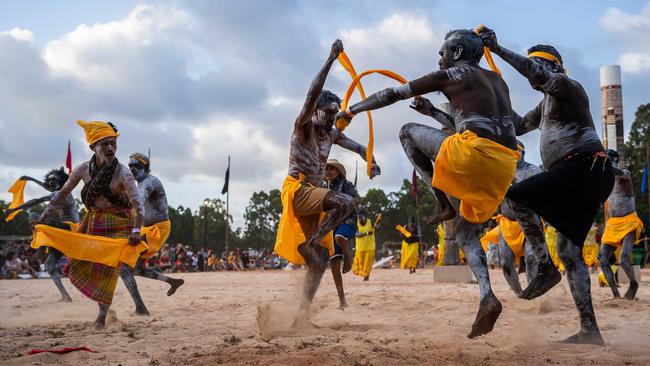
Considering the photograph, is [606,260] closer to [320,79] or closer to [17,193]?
[320,79]

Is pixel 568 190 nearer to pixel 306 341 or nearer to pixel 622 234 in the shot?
pixel 306 341

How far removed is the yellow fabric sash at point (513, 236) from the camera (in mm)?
8789

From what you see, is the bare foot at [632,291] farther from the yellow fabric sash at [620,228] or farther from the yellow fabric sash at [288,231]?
the yellow fabric sash at [288,231]

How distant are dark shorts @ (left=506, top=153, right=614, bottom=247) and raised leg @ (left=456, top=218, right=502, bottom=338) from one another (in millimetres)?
411

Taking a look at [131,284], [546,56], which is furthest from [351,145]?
[131,284]

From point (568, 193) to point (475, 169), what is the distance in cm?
90

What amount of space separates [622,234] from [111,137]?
715cm

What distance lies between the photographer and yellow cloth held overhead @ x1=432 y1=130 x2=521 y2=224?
4.29 metres

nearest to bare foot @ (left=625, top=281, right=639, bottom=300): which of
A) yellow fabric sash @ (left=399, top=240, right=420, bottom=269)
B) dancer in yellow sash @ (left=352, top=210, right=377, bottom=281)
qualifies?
dancer in yellow sash @ (left=352, top=210, right=377, bottom=281)

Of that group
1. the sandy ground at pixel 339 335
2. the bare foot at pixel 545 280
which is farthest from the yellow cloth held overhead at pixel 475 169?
the sandy ground at pixel 339 335

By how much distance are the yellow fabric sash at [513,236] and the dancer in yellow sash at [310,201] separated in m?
3.09

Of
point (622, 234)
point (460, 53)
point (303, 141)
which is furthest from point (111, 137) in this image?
point (622, 234)

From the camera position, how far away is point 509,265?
28.8 ft

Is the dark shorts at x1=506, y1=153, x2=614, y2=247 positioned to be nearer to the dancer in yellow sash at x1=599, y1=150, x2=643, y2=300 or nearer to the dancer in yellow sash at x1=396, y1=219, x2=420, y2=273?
the dancer in yellow sash at x1=599, y1=150, x2=643, y2=300
